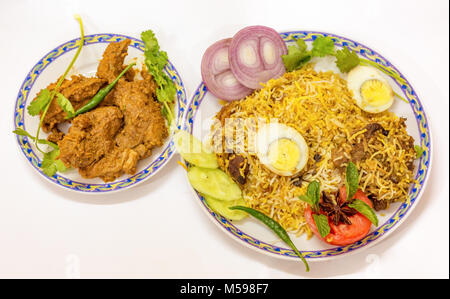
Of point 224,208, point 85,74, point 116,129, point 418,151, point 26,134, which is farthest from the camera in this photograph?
point 85,74

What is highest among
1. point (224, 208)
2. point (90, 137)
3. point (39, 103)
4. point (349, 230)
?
point (39, 103)

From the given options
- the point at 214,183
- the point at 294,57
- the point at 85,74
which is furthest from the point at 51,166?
the point at 294,57

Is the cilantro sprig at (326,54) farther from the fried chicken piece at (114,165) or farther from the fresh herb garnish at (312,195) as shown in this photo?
the fried chicken piece at (114,165)

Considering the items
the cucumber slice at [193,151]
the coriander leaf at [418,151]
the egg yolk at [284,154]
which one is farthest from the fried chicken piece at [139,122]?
the coriander leaf at [418,151]

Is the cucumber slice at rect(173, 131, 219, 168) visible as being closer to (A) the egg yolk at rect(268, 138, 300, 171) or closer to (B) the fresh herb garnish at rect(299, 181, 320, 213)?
(A) the egg yolk at rect(268, 138, 300, 171)

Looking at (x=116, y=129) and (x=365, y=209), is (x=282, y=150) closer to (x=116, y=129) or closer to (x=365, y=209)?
(x=365, y=209)
